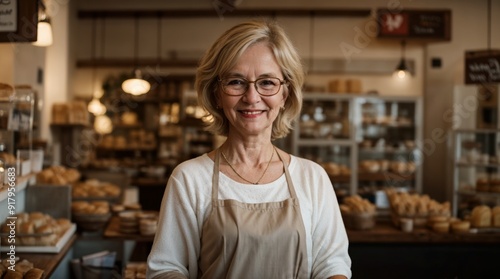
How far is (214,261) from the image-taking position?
1.70 m

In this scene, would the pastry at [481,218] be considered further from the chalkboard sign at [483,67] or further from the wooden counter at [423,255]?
the chalkboard sign at [483,67]

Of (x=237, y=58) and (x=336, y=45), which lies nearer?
(x=237, y=58)

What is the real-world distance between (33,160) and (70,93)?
5.25 m

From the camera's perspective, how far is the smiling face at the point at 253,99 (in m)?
1.70

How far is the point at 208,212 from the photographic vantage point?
173cm

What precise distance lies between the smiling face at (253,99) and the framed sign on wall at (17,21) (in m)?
1.09

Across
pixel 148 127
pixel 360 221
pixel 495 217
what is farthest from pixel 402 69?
pixel 360 221

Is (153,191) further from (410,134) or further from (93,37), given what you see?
(410,134)

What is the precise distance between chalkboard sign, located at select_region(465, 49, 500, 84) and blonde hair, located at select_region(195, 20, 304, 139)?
490 cm

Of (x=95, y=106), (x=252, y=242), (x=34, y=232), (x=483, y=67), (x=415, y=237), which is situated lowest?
(x=415, y=237)

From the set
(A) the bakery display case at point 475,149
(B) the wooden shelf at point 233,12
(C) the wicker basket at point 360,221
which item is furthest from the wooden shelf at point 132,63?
(C) the wicker basket at point 360,221

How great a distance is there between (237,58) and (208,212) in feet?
1.65

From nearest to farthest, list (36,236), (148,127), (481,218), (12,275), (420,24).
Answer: (12,275)
(36,236)
(481,218)
(420,24)
(148,127)

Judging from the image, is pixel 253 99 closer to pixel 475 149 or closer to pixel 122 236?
pixel 122 236
